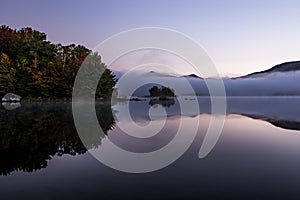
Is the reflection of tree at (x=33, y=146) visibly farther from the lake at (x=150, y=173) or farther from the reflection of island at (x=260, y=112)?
the reflection of island at (x=260, y=112)

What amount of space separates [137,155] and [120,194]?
5.53 meters

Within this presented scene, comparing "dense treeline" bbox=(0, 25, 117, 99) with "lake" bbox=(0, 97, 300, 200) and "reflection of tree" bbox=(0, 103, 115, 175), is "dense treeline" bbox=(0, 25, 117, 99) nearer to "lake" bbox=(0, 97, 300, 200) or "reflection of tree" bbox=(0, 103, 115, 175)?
"reflection of tree" bbox=(0, 103, 115, 175)

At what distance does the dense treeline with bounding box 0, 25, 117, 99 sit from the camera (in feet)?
215

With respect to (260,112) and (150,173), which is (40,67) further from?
(150,173)

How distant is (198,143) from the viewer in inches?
658

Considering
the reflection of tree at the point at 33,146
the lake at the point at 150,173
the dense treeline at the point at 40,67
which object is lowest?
the lake at the point at 150,173

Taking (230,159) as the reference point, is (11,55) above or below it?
above

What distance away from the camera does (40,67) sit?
224 feet

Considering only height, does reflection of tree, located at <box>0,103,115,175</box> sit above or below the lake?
above

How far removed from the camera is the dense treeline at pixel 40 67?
65562mm

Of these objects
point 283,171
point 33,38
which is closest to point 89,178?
point 283,171

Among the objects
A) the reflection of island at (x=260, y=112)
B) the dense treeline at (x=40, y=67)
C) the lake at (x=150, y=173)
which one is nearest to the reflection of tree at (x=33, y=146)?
the lake at (x=150, y=173)

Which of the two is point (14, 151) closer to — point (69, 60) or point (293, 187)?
point (293, 187)

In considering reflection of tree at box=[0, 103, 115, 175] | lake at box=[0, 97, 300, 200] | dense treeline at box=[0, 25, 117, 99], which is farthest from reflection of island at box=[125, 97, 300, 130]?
dense treeline at box=[0, 25, 117, 99]
